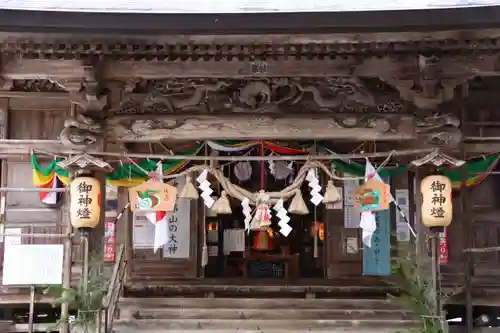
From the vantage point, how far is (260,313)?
33.3ft

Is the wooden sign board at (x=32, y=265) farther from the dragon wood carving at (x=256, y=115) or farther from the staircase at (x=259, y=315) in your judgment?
the dragon wood carving at (x=256, y=115)

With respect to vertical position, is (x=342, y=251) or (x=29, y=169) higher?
(x=29, y=169)

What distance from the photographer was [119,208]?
1152 cm

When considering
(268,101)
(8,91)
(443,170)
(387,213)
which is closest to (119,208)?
(8,91)

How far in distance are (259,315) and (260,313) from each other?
2.1 inches

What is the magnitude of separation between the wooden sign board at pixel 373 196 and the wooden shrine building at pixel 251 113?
0.45 m

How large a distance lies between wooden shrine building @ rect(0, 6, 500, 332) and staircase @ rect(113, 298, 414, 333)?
0.61m

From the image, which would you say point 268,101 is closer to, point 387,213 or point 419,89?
point 419,89

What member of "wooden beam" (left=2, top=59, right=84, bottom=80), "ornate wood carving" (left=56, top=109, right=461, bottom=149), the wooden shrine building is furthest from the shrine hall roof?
"ornate wood carving" (left=56, top=109, right=461, bottom=149)

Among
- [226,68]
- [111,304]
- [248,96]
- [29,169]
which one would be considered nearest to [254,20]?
[226,68]

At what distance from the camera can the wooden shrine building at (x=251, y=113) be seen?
785 cm

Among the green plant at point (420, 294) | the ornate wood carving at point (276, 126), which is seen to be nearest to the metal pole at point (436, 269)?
the green plant at point (420, 294)

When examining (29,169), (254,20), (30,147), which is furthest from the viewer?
Result: (29,169)

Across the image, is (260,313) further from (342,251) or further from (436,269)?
(436,269)
